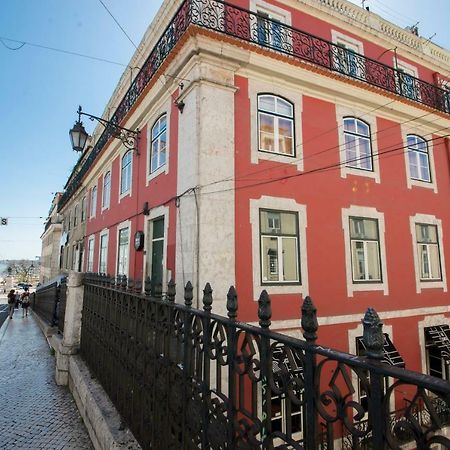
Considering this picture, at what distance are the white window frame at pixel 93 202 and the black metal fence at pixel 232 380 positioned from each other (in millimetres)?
12836

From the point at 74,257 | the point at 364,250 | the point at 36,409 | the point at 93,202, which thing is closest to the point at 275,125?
the point at 364,250

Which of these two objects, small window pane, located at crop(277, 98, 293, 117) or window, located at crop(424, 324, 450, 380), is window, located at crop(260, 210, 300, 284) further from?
window, located at crop(424, 324, 450, 380)

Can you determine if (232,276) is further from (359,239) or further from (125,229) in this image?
(125,229)

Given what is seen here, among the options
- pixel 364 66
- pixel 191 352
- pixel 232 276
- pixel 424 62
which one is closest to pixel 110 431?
pixel 191 352

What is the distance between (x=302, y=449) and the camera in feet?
4.66

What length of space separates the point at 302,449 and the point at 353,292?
7.60 meters

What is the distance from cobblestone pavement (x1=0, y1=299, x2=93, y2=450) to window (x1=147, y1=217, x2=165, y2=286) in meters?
3.31

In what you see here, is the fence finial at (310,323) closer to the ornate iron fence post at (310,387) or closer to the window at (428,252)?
the ornate iron fence post at (310,387)

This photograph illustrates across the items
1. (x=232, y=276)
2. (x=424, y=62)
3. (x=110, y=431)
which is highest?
(x=424, y=62)

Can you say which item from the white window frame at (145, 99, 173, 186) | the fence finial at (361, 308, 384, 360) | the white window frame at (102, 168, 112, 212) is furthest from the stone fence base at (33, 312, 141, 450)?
the white window frame at (102, 168, 112, 212)

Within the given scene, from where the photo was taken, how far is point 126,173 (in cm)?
1207

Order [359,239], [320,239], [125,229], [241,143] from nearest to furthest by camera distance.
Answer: [241,143]
[320,239]
[359,239]
[125,229]

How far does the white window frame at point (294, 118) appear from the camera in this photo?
772 centimetres

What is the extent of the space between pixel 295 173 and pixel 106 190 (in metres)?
9.94
